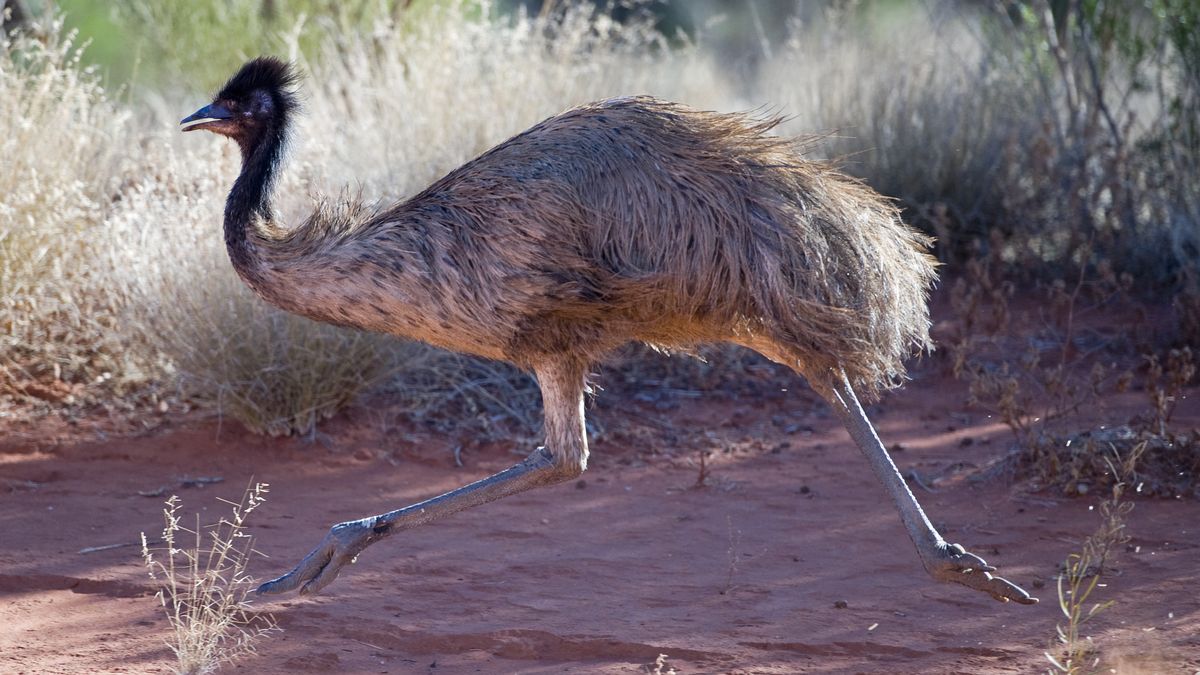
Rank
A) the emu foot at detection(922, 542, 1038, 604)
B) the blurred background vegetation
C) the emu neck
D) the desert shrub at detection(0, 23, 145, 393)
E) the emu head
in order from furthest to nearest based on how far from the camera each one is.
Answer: the desert shrub at detection(0, 23, 145, 393) → the blurred background vegetation → the emu head → the emu neck → the emu foot at detection(922, 542, 1038, 604)

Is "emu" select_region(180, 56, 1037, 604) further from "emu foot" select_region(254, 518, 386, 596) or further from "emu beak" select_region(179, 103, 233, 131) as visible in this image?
"emu beak" select_region(179, 103, 233, 131)

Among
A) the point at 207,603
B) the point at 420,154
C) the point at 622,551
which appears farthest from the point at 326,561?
the point at 420,154

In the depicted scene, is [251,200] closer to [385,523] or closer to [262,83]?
[262,83]

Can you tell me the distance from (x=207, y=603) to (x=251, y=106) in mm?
1774

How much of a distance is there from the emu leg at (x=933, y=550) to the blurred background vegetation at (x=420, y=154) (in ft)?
4.14

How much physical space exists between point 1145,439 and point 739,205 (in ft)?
8.19

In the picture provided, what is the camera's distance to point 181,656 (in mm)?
3783

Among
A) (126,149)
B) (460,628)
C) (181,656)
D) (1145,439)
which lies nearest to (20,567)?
(181,656)

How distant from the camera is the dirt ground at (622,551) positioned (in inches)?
164

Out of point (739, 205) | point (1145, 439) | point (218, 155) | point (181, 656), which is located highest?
point (218, 155)

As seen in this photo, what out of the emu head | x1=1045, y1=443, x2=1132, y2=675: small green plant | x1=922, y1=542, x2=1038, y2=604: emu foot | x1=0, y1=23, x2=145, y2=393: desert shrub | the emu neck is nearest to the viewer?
x1=1045, y1=443, x2=1132, y2=675: small green plant

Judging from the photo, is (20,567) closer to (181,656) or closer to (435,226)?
(181,656)

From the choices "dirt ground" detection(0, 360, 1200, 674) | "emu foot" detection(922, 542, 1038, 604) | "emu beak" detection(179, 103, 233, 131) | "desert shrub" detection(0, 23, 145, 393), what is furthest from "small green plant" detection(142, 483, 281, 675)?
"emu foot" detection(922, 542, 1038, 604)

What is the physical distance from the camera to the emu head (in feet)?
15.6
